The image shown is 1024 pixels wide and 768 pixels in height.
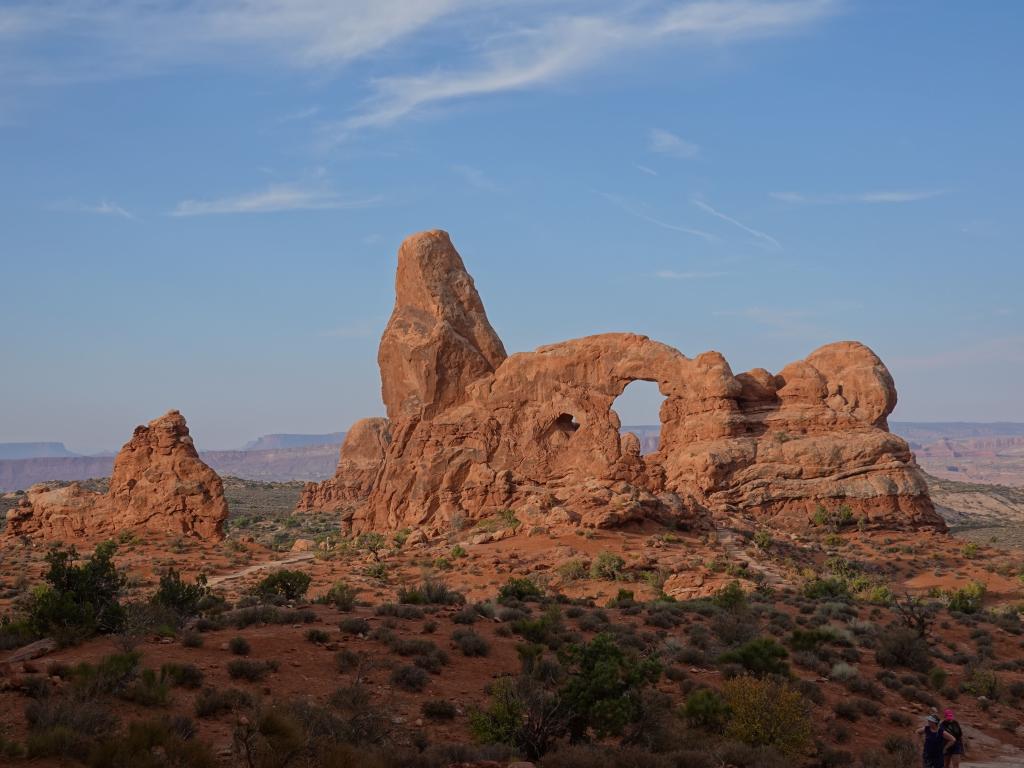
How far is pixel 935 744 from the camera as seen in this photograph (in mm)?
12508

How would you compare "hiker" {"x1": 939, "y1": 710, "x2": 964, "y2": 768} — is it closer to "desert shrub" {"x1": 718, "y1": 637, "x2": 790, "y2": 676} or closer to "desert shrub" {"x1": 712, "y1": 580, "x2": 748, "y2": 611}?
"desert shrub" {"x1": 718, "y1": 637, "x2": 790, "y2": 676}

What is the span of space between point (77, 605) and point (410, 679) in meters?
6.10

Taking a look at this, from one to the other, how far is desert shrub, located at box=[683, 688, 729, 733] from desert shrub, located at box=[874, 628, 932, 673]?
7875 mm

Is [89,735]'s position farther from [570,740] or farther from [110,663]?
[570,740]

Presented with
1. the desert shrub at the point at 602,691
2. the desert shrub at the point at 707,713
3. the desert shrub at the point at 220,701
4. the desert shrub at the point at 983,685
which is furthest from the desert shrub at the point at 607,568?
the desert shrub at the point at 220,701

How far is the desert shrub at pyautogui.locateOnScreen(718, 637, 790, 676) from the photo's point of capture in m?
16.8

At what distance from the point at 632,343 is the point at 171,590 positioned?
28961 mm

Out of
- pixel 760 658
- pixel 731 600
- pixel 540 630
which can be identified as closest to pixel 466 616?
pixel 540 630

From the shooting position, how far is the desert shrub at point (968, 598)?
1098 inches

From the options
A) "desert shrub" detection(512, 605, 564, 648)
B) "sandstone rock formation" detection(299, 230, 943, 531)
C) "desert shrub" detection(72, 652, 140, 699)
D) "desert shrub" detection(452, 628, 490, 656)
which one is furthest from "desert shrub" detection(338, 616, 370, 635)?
"sandstone rock formation" detection(299, 230, 943, 531)

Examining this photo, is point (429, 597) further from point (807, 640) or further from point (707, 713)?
point (707, 713)

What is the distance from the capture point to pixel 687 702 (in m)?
13.9

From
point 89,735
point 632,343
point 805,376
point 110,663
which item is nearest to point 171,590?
point 110,663

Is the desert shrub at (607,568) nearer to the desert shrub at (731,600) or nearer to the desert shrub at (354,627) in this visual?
the desert shrub at (731,600)
